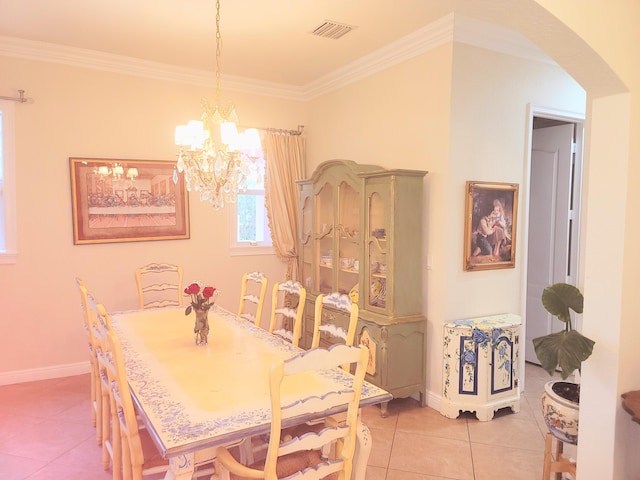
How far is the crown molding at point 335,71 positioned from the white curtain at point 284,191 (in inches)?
21.7

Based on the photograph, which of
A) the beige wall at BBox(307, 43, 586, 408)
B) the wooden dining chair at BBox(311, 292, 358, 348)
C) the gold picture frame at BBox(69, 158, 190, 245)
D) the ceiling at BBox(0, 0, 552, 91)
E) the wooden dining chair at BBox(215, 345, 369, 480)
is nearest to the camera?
Result: the wooden dining chair at BBox(215, 345, 369, 480)

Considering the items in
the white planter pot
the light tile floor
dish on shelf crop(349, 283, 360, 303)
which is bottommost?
the light tile floor

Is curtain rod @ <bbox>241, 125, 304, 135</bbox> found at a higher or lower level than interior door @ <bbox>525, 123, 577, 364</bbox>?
higher

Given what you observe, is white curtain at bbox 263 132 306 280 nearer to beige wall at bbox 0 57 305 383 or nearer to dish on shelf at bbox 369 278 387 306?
beige wall at bbox 0 57 305 383

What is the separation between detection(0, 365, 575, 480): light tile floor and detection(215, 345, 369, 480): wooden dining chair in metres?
1.04

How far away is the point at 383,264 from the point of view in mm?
3561

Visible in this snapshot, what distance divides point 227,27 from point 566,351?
10.3 feet

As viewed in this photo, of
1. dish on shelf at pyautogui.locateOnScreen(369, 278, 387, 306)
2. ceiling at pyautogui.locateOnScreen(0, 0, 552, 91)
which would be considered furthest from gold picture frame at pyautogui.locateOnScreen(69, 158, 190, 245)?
dish on shelf at pyautogui.locateOnScreen(369, 278, 387, 306)

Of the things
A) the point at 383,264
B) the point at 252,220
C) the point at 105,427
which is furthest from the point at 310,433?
the point at 252,220

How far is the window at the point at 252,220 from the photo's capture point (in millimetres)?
4883

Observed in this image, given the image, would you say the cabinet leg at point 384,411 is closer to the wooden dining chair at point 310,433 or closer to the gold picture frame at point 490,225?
the gold picture frame at point 490,225

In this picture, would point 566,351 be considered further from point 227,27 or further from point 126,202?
point 126,202

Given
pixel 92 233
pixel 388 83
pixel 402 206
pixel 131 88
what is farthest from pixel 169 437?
pixel 131 88

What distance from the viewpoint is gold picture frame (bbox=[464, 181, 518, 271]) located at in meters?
3.52
